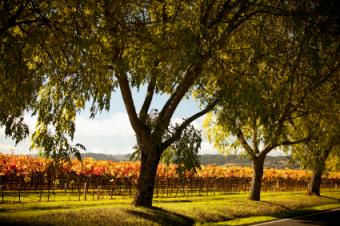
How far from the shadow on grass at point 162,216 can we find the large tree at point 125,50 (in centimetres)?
279

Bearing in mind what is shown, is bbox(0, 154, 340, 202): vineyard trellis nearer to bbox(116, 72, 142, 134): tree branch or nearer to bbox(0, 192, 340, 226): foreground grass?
bbox(116, 72, 142, 134): tree branch

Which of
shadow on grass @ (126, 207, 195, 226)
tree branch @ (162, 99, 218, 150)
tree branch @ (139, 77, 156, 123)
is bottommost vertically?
shadow on grass @ (126, 207, 195, 226)

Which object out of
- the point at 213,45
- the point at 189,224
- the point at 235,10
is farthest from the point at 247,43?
the point at 189,224

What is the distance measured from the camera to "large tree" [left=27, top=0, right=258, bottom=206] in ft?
39.2

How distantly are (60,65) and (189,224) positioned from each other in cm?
893

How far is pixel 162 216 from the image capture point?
18.0 meters

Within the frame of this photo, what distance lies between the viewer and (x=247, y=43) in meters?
17.8

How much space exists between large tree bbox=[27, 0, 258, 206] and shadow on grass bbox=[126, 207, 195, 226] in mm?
2788

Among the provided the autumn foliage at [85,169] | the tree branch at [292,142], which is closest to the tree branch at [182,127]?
the autumn foliage at [85,169]

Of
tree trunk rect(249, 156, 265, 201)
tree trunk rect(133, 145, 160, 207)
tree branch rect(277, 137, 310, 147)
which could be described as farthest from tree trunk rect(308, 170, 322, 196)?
tree trunk rect(133, 145, 160, 207)

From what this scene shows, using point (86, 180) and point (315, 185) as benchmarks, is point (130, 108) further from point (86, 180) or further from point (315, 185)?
point (315, 185)

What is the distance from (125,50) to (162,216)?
689 centimetres

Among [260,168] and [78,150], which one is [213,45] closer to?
[78,150]

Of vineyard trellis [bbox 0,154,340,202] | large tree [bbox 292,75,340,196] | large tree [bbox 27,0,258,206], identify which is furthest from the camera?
vineyard trellis [bbox 0,154,340,202]
